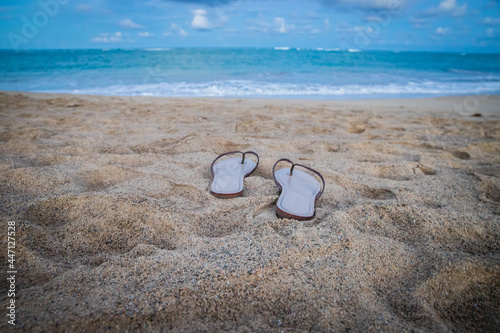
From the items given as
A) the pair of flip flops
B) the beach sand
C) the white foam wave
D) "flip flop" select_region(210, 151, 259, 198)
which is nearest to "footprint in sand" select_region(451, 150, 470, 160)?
the beach sand

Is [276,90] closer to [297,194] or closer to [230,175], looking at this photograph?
[230,175]

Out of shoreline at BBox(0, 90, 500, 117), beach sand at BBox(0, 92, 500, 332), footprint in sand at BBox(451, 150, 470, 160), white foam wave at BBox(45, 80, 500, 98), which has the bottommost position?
beach sand at BBox(0, 92, 500, 332)

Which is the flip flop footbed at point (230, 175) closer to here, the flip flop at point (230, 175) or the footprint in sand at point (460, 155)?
the flip flop at point (230, 175)

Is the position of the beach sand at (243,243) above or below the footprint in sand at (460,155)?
below

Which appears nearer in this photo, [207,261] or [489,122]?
[207,261]

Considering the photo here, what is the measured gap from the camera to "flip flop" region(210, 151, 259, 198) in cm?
171

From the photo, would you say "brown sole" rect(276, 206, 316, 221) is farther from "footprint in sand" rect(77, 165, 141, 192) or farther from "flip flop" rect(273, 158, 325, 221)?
"footprint in sand" rect(77, 165, 141, 192)

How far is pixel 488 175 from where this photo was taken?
2.11m

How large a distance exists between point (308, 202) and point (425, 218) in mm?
640

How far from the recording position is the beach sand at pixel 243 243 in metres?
0.88

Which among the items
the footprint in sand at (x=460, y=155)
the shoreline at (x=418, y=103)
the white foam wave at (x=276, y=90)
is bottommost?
the footprint in sand at (x=460, y=155)

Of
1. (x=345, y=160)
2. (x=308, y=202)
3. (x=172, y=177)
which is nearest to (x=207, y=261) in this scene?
(x=308, y=202)

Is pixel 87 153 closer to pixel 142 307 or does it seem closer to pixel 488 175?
pixel 142 307

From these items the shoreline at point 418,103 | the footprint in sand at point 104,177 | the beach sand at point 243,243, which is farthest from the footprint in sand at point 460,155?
the footprint in sand at point 104,177
